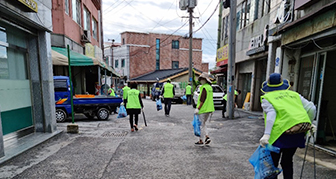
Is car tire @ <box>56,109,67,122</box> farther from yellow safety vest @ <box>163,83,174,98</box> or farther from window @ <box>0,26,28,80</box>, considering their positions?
yellow safety vest @ <box>163,83,174,98</box>

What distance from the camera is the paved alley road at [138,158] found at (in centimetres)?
355

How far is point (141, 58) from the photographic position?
114 ft

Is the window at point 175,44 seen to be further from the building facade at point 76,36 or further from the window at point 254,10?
the window at point 254,10

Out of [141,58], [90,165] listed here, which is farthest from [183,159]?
[141,58]

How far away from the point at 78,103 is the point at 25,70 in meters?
2.90

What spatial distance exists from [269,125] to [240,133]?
4.21 metres

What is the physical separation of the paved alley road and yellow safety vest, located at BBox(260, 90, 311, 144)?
1.37 meters

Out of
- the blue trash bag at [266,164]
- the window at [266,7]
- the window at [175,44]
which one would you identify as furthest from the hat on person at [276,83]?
the window at [175,44]

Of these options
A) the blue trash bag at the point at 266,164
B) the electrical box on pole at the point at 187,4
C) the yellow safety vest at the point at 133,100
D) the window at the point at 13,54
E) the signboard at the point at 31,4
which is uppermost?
the electrical box on pole at the point at 187,4

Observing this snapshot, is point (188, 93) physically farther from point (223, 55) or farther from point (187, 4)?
point (187, 4)

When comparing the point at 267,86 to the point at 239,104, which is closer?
the point at 267,86

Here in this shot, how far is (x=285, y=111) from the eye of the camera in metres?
2.54

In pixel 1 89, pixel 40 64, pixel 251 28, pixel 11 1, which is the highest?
pixel 251 28

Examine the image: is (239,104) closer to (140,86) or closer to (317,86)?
(317,86)
